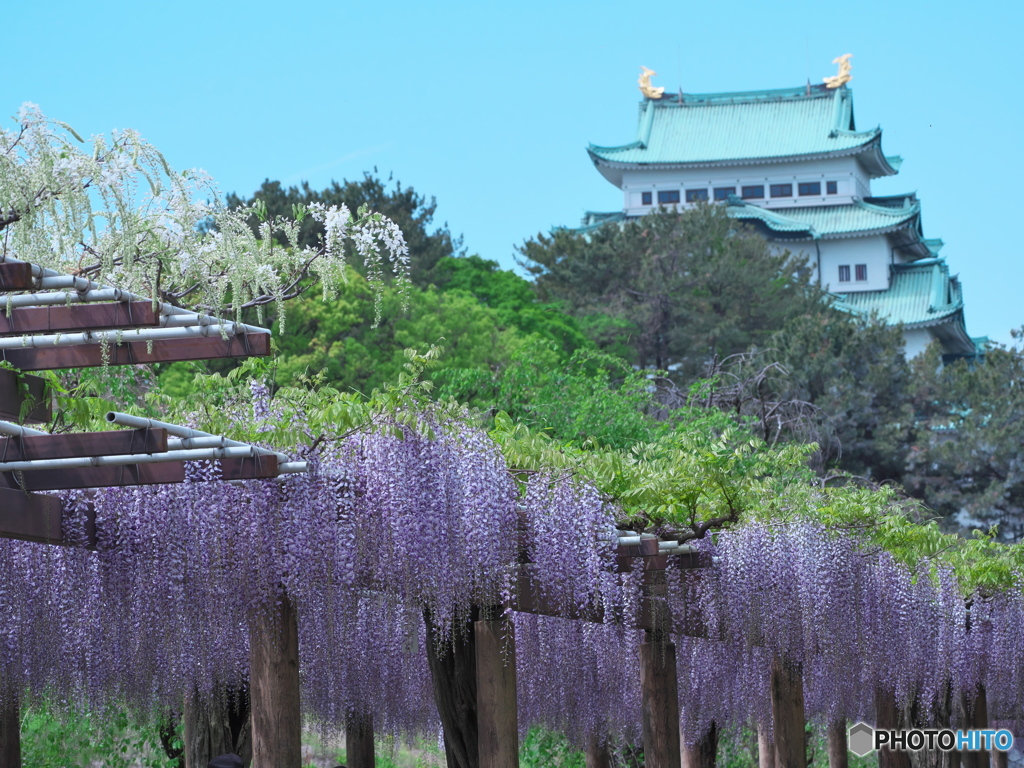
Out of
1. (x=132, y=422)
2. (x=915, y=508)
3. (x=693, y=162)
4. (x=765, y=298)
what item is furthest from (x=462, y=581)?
(x=693, y=162)

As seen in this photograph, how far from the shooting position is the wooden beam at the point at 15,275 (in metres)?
3.71

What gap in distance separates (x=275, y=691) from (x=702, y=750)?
286 inches

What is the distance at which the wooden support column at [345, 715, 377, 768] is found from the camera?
1084 cm

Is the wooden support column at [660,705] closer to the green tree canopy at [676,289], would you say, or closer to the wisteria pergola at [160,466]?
the wisteria pergola at [160,466]

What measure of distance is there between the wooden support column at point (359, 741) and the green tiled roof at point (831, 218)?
2914cm

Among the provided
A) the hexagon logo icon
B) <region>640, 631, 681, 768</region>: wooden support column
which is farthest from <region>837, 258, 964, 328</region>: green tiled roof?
<region>640, 631, 681, 768</region>: wooden support column

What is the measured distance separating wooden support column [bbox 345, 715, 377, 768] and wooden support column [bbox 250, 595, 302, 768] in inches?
169

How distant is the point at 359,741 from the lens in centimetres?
1105

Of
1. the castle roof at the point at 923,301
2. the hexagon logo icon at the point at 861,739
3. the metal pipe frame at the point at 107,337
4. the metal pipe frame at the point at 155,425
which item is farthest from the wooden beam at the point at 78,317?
the castle roof at the point at 923,301

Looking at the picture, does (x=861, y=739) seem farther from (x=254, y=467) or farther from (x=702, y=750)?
(x=254, y=467)

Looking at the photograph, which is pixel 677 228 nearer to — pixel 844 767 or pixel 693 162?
pixel 693 162

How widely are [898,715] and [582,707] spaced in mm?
3191

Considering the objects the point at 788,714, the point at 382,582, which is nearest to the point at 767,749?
the point at 788,714

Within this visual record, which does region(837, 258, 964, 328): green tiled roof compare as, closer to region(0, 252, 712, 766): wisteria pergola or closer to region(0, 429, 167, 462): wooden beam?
region(0, 252, 712, 766): wisteria pergola
